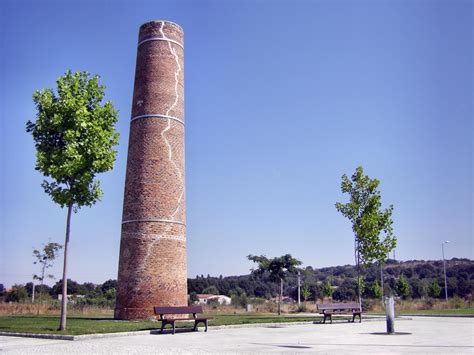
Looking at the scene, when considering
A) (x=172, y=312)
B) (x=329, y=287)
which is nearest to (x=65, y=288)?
(x=172, y=312)

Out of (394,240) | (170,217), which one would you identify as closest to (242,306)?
(394,240)

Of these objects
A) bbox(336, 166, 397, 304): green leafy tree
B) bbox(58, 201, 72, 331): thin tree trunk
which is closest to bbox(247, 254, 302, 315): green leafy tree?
bbox(336, 166, 397, 304): green leafy tree

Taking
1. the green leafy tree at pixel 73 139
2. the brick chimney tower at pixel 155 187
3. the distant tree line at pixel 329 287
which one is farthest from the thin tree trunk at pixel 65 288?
the distant tree line at pixel 329 287

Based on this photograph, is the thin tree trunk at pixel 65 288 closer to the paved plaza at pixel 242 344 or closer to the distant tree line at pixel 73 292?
the paved plaza at pixel 242 344

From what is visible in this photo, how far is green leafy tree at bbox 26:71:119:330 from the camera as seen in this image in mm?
16500

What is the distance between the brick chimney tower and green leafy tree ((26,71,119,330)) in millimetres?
4598

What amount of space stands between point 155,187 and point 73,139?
5.90m

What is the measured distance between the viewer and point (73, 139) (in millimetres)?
16578

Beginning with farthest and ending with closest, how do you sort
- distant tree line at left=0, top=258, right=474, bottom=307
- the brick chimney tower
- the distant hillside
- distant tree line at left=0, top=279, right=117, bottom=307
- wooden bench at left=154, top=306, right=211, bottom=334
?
the distant hillside → distant tree line at left=0, top=258, right=474, bottom=307 → distant tree line at left=0, top=279, right=117, bottom=307 → the brick chimney tower → wooden bench at left=154, top=306, right=211, bottom=334

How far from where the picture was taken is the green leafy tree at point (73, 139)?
16500 millimetres

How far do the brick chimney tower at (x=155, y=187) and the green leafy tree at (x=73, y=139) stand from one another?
4598 mm

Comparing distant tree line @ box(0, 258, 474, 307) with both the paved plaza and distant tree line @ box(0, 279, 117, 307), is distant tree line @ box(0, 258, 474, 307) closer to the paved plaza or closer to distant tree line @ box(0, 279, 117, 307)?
distant tree line @ box(0, 279, 117, 307)

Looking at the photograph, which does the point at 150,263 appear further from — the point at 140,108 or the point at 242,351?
the point at 242,351

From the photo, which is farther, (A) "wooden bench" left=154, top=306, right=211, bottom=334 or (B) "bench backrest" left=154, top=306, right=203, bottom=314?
(B) "bench backrest" left=154, top=306, right=203, bottom=314
